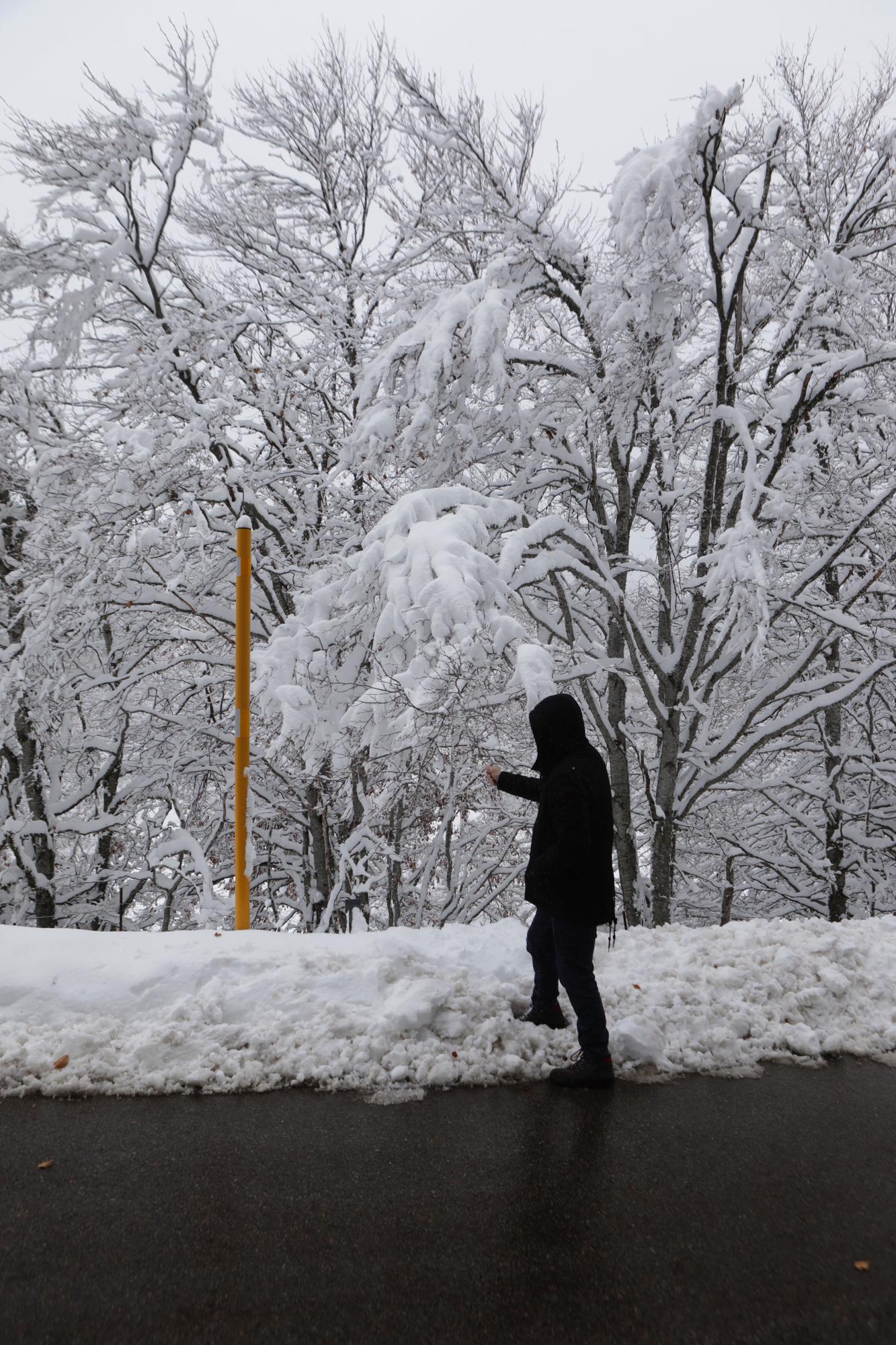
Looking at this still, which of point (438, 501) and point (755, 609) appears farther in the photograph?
point (755, 609)

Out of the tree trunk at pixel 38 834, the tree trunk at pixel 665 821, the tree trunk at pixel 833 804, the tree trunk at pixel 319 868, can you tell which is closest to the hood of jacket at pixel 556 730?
the tree trunk at pixel 665 821

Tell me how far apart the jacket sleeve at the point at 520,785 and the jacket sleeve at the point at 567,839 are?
0.31 metres

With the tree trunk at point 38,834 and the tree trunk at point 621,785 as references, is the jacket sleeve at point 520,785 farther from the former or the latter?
the tree trunk at point 38,834

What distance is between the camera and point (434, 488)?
6812 millimetres

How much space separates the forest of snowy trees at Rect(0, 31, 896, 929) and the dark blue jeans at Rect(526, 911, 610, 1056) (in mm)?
1438

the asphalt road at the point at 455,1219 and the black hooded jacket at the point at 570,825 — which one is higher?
the black hooded jacket at the point at 570,825

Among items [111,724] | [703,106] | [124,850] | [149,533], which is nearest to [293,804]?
[111,724]

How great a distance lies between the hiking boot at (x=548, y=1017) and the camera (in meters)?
3.98

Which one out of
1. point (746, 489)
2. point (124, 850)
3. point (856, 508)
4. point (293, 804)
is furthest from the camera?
point (124, 850)

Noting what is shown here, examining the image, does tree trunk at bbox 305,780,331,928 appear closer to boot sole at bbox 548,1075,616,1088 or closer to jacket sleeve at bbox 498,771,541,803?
jacket sleeve at bbox 498,771,541,803

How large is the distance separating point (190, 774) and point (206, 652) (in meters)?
1.75

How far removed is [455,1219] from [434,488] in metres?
5.28

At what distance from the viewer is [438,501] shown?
549cm

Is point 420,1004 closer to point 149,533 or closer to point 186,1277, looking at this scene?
point 186,1277
